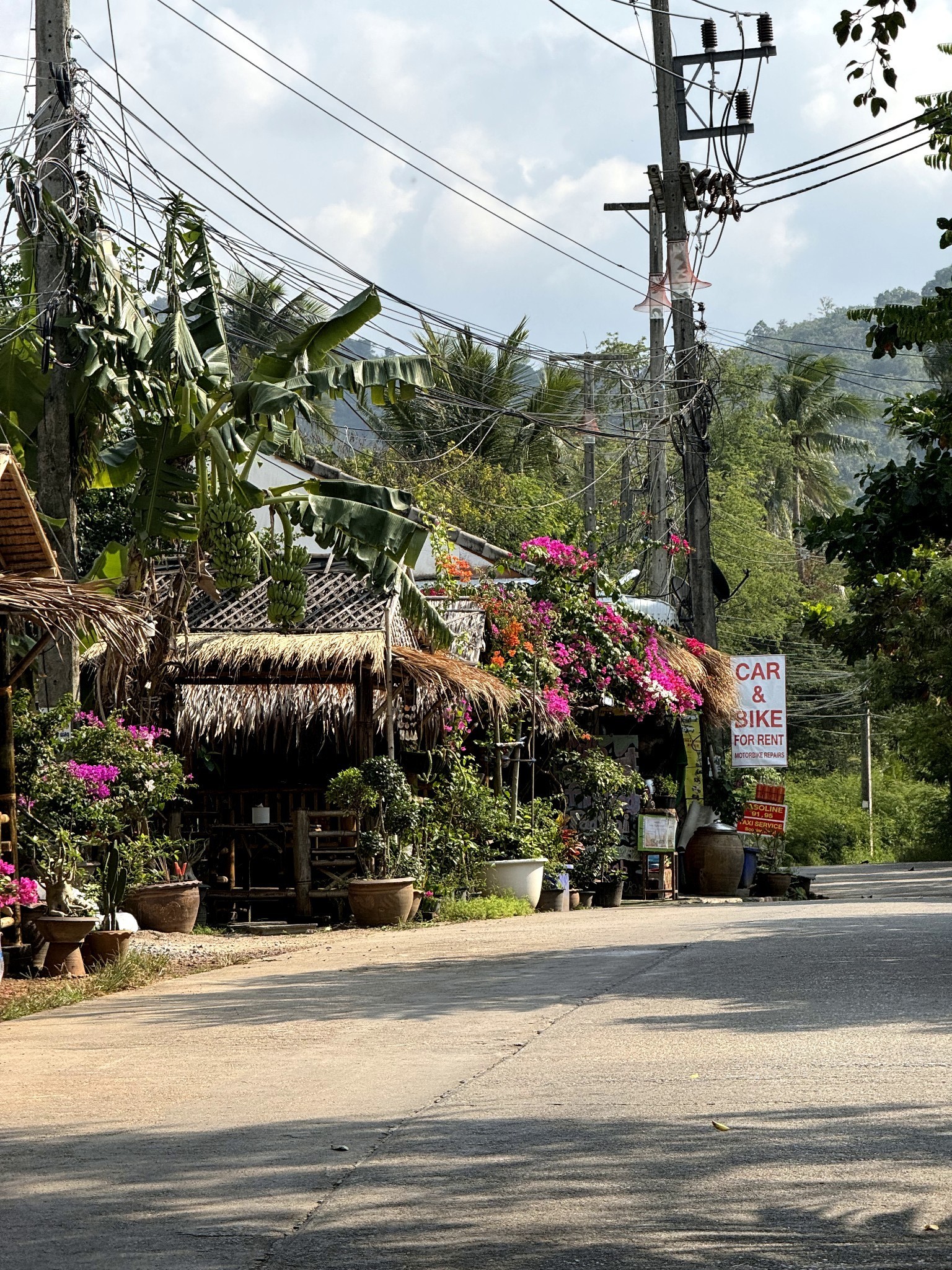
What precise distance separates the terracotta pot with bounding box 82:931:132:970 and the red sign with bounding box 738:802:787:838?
14086 millimetres

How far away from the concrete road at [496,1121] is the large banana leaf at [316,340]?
5.77 meters

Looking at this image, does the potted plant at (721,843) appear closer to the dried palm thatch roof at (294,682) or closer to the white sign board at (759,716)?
the white sign board at (759,716)

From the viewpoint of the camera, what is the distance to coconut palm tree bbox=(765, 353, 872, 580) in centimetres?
5488

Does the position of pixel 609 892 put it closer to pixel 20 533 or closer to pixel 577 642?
pixel 577 642

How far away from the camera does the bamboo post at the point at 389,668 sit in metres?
16.2

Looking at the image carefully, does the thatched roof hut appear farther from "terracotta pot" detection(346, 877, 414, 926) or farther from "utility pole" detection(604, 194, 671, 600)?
"utility pole" detection(604, 194, 671, 600)

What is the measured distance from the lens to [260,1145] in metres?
5.88

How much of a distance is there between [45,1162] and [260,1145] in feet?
2.68

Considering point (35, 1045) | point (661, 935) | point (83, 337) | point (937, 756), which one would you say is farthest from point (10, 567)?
point (937, 756)

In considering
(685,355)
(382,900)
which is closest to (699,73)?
(685,355)

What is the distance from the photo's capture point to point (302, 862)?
16859 mm

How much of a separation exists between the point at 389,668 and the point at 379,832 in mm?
1803

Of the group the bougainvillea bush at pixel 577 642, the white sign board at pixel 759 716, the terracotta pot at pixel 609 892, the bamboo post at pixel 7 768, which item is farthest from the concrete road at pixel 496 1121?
the white sign board at pixel 759 716

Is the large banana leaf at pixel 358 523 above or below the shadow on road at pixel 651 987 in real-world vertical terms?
above
